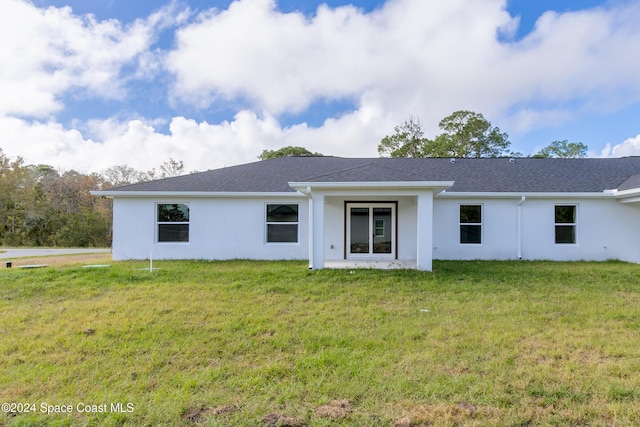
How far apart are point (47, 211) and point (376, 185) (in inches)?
1092

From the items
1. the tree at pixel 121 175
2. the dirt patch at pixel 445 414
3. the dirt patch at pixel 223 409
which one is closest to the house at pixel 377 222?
the dirt patch at pixel 445 414

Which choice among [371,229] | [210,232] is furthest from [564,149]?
[210,232]

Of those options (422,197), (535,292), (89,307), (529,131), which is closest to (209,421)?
(89,307)

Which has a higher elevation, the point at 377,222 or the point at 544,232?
the point at 377,222

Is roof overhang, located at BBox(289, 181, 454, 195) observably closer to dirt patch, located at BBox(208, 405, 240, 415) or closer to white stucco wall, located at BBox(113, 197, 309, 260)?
white stucco wall, located at BBox(113, 197, 309, 260)

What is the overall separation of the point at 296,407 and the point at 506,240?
11456mm

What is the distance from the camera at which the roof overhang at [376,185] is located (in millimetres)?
8359

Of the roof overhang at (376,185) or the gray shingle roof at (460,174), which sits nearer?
the roof overhang at (376,185)

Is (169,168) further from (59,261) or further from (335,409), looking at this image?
(335,409)

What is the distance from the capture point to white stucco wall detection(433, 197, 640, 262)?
38.1ft

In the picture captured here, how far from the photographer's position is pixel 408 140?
28750 mm

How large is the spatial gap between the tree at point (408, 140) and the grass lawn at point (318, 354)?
22.4 m

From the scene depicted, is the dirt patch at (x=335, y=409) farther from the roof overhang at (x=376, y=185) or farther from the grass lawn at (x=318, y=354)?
the roof overhang at (x=376, y=185)

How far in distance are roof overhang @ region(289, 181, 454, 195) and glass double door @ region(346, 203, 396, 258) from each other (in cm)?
278
